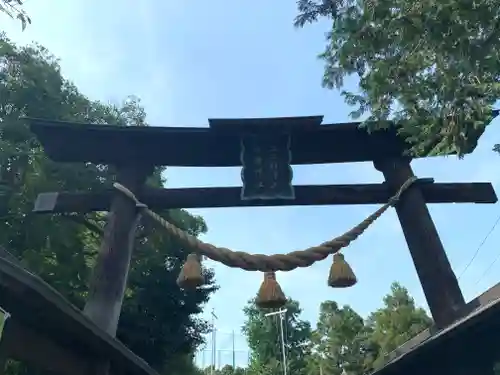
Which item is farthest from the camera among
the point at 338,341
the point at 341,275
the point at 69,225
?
the point at 338,341

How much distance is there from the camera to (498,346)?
512 centimetres

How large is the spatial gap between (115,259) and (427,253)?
3.66 meters

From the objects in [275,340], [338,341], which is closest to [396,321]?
[338,341]

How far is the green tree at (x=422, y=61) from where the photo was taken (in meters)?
4.36

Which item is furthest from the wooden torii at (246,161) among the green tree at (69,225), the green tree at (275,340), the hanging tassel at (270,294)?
→ the green tree at (275,340)

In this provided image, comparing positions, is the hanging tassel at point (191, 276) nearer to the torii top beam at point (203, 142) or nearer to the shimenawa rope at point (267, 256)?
the shimenawa rope at point (267, 256)

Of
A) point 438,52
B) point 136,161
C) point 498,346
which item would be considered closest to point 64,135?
point 136,161

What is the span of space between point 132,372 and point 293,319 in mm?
36776

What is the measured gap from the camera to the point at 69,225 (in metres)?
12.7

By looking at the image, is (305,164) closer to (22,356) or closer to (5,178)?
(22,356)

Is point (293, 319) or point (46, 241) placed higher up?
point (293, 319)

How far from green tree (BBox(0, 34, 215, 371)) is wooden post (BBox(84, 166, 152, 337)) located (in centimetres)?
390

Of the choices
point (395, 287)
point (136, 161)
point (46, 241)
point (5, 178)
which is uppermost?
point (395, 287)

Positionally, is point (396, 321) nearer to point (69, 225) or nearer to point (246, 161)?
point (69, 225)
